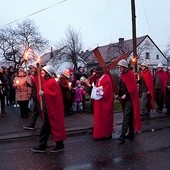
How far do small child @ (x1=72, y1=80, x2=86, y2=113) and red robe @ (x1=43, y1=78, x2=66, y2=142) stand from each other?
19.7ft

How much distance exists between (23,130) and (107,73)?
3.01 m

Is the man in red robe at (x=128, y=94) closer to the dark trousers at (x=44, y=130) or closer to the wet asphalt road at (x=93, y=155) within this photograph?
the wet asphalt road at (x=93, y=155)

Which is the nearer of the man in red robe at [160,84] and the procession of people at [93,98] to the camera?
the procession of people at [93,98]

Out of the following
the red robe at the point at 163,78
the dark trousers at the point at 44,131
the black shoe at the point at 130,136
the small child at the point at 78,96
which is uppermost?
the red robe at the point at 163,78

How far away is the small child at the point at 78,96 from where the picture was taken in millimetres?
14383

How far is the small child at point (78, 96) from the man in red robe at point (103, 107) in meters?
4.53

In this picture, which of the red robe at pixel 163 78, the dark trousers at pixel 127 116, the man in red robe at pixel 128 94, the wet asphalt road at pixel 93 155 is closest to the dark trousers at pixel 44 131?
the wet asphalt road at pixel 93 155

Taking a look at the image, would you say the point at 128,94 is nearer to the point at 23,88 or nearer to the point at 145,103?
the point at 145,103

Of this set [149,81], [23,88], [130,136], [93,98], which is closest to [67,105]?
[23,88]

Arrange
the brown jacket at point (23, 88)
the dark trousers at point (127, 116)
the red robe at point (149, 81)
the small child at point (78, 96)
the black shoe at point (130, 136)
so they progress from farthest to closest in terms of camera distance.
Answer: the small child at point (78, 96)
the red robe at point (149, 81)
the brown jacket at point (23, 88)
the black shoe at point (130, 136)
the dark trousers at point (127, 116)

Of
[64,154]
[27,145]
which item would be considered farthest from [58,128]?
[27,145]

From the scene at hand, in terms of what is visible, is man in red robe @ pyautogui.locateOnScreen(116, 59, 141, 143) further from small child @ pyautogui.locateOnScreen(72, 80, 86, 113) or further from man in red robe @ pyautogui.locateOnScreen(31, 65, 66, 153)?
small child @ pyautogui.locateOnScreen(72, 80, 86, 113)

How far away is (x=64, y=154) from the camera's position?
8.14 metres

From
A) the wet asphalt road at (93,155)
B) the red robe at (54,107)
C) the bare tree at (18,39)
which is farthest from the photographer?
the bare tree at (18,39)
